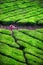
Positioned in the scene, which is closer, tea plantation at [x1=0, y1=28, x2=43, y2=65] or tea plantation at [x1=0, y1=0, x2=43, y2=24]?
tea plantation at [x1=0, y1=28, x2=43, y2=65]

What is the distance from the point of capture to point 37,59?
360cm

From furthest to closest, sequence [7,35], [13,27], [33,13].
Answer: [33,13] < [13,27] < [7,35]

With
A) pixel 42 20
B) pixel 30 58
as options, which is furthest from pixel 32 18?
pixel 30 58

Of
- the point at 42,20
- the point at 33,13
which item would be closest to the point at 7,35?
the point at 42,20

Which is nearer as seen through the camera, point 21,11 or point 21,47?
point 21,47

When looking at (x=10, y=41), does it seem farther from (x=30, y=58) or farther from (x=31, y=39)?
(x=30, y=58)

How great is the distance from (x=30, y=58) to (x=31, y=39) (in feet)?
2.82

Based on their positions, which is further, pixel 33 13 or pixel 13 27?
pixel 33 13

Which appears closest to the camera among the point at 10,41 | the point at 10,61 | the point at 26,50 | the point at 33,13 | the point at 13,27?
the point at 10,61

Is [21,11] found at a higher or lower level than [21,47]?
higher

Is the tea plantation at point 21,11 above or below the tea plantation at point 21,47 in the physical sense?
above

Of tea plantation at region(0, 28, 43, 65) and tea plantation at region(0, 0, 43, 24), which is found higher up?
tea plantation at region(0, 0, 43, 24)

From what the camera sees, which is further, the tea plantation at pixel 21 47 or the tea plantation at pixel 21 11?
the tea plantation at pixel 21 11

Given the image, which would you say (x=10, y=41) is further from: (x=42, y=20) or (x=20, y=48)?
(x=42, y=20)
